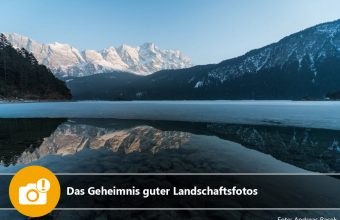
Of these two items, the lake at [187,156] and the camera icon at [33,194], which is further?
the lake at [187,156]

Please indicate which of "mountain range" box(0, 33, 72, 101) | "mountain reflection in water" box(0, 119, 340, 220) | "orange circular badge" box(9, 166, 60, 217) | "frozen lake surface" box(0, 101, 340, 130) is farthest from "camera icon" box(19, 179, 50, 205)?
"mountain range" box(0, 33, 72, 101)

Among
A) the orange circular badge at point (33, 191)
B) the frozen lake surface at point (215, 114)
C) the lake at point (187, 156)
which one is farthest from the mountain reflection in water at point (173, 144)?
the frozen lake surface at point (215, 114)

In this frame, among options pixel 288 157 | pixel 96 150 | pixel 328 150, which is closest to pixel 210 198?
pixel 288 157

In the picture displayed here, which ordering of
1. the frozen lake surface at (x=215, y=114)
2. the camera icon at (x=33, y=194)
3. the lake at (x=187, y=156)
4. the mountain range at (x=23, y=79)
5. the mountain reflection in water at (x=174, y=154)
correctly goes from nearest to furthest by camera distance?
the camera icon at (x=33, y=194) < the lake at (x=187, y=156) < the mountain reflection in water at (x=174, y=154) < the frozen lake surface at (x=215, y=114) < the mountain range at (x=23, y=79)

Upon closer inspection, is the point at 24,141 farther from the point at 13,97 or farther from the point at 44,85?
the point at 44,85

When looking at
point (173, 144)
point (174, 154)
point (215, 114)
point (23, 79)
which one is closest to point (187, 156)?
point (174, 154)

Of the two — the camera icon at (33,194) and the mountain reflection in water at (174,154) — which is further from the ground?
the camera icon at (33,194)

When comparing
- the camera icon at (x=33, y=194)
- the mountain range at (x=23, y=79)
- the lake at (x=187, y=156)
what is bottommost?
the lake at (x=187, y=156)

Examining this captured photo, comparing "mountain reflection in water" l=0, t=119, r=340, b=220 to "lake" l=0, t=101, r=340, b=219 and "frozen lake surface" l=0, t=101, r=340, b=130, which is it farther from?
"frozen lake surface" l=0, t=101, r=340, b=130

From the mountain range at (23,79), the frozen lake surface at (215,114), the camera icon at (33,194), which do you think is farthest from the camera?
the mountain range at (23,79)

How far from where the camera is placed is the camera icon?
1032 cm

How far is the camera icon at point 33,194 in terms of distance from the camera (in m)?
10.3

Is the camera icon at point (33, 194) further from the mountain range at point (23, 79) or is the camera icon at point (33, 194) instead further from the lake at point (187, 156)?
the mountain range at point (23, 79)

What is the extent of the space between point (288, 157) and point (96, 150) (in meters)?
20.4
